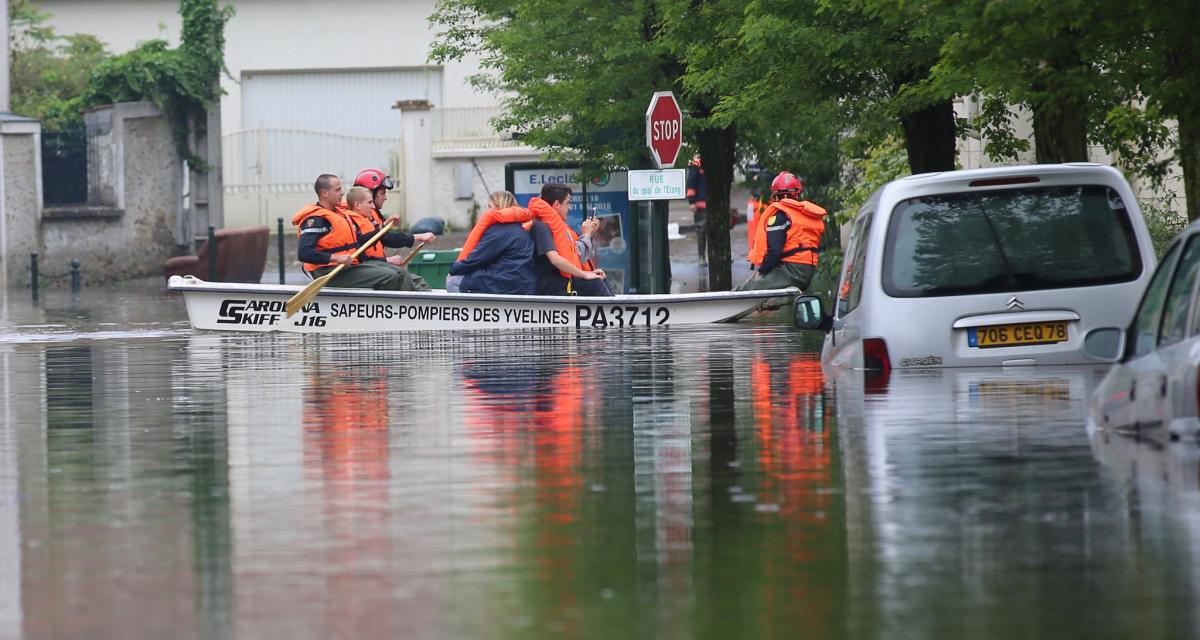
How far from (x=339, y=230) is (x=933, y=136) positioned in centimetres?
592

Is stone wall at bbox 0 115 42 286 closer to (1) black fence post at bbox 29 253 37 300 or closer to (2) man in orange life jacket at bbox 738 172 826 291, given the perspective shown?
(1) black fence post at bbox 29 253 37 300

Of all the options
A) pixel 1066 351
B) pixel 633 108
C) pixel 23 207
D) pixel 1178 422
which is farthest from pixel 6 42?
pixel 1178 422

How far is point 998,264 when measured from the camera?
46.1 feet

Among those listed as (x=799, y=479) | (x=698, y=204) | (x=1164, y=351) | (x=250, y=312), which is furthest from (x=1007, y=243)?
(x=698, y=204)

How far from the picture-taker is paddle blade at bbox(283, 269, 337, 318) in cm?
2345

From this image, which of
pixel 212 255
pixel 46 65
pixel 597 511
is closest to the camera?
pixel 597 511

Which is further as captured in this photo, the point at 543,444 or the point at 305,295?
the point at 305,295

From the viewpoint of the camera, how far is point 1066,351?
1438 cm

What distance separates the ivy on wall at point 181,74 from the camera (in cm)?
4347

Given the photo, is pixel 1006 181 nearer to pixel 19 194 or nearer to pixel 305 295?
pixel 305 295

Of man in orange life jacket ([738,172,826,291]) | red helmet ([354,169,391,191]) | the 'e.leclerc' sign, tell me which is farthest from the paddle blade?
man in orange life jacket ([738,172,826,291])

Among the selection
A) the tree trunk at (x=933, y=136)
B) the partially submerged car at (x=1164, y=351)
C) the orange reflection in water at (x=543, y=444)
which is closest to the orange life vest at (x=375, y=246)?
the orange reflection in water at (x=543, y=444)

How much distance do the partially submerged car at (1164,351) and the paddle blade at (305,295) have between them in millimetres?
13089

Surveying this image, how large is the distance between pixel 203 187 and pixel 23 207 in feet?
11.0
